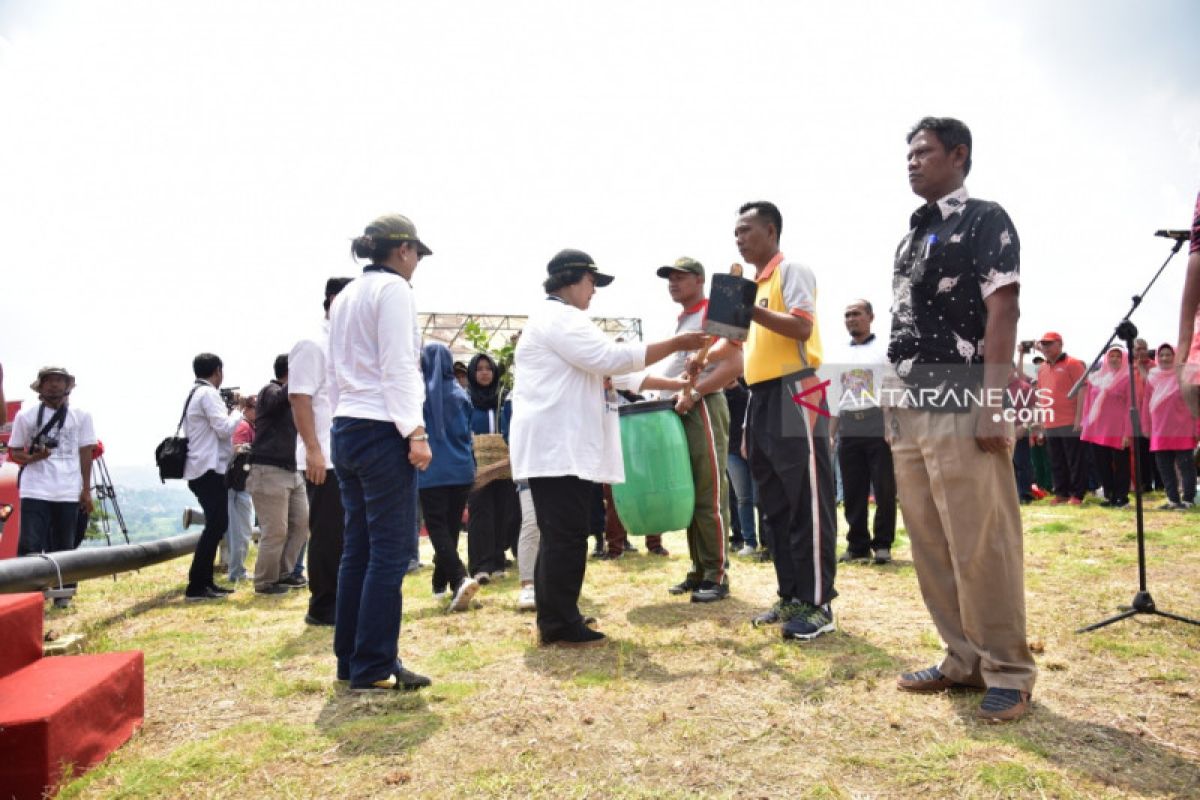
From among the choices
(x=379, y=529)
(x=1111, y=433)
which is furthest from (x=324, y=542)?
(x=1111, y=433)

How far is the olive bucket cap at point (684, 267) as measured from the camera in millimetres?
5191

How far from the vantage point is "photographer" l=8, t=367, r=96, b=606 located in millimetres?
6453

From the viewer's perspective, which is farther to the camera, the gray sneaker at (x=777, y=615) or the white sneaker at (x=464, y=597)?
the white sneaker at (x=464, y=597)

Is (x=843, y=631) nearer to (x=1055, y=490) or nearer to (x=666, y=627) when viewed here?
(x=666, y=627)

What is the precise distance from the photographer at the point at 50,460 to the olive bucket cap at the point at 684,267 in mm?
5420

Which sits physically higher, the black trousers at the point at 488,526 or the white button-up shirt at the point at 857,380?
the white button-up shirt at the point at 857,380

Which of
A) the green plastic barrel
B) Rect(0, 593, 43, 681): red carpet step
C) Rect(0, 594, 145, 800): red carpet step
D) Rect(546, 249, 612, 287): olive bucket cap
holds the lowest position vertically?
Rect(0, 594, 145, 800): red carpet step

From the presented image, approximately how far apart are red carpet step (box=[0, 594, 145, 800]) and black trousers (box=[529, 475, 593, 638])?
6.08 feet

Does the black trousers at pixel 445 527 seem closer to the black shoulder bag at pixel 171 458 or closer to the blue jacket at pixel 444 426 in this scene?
the blue jacket at pixel 444 426

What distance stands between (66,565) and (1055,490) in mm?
11539

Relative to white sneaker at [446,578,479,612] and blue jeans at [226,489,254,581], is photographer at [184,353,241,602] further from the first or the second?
white sneaker at [446,578,479,612]

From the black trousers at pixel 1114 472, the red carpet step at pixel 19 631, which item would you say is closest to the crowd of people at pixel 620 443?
the red carpet step at pixel 19 631

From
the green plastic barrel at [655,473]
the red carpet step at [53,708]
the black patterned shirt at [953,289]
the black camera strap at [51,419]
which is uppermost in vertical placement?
the black patterned shirt at [953,289]

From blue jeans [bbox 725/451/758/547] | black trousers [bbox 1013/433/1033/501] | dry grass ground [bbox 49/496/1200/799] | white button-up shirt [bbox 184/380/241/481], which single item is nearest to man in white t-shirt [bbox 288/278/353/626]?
dry grass ground [bbox 49/496/1200/799]
